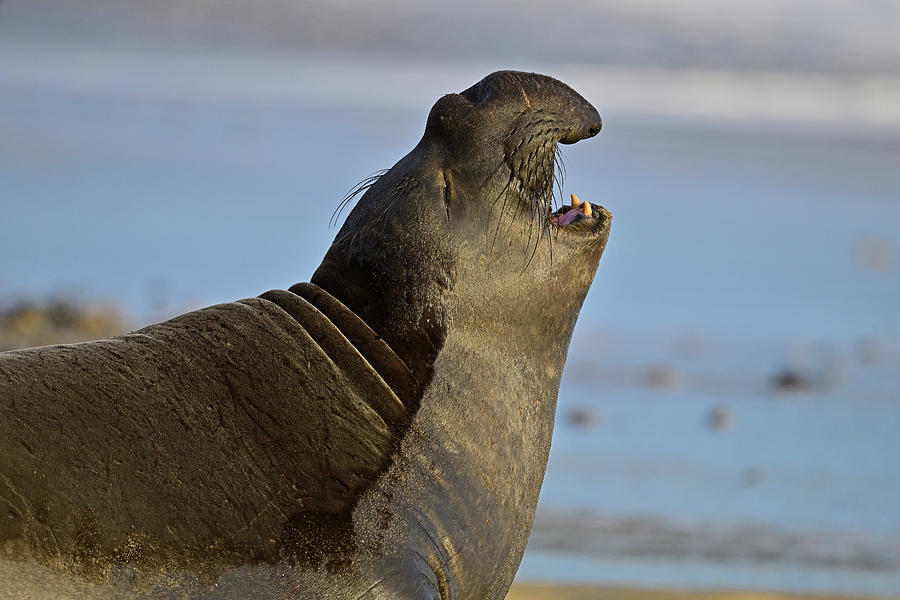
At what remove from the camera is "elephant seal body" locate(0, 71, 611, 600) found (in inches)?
161

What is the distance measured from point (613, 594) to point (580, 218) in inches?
121

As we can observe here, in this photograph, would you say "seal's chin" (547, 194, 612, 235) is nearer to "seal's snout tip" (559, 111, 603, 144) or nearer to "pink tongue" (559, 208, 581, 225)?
"pink tongue" (559, 208, 581, 225)

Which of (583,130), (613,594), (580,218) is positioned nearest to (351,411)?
(580,218)

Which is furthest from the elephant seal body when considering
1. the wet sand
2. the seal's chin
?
the wet sand

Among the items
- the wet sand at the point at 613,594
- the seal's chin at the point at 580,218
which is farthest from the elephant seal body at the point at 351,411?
the wet sand at the point at 613,594

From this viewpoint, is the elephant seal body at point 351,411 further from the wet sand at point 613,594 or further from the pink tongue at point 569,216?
the wet sand at point 613,594

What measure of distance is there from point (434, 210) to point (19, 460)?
1.44 meters

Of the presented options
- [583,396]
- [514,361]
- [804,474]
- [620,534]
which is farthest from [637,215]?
[514,361]

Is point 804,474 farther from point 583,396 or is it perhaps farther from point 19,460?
point 19,460

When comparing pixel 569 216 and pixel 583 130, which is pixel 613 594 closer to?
pixel 569 216

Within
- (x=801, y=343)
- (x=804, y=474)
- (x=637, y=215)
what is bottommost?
(x=804, y=474)

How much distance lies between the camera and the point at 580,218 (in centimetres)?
509

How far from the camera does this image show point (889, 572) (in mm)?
8875

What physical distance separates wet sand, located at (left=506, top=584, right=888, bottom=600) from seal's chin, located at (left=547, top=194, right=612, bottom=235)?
9.14 feet
